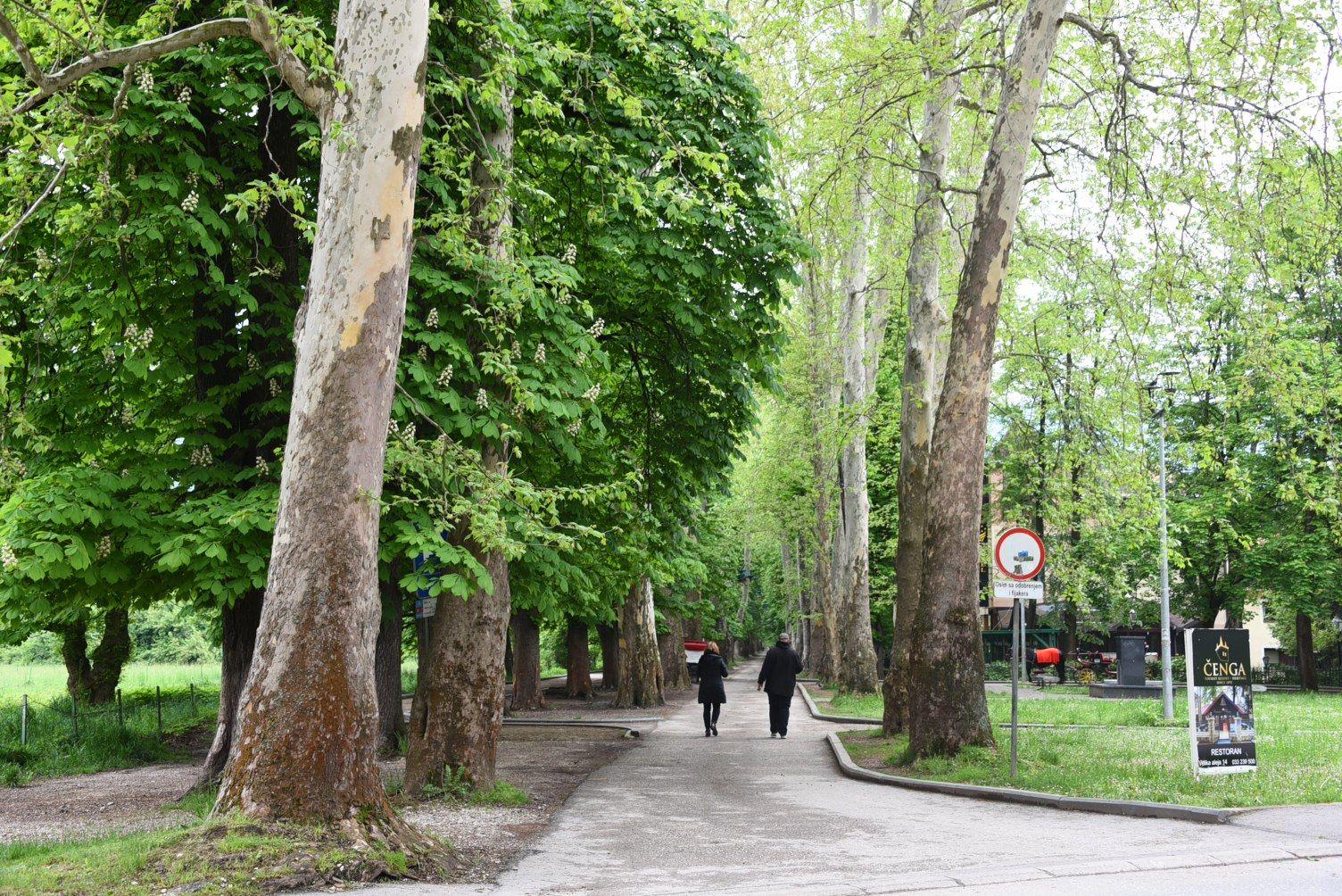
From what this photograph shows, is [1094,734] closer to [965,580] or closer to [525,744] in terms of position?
[965,580]

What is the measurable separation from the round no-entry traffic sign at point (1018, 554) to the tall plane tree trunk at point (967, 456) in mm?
742

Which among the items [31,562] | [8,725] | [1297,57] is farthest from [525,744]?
[1297,57]

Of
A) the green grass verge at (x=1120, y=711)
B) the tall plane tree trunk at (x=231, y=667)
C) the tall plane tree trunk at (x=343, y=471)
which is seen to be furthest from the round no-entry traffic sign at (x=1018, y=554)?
the tall plane tree trunk at (x=231, y=667)

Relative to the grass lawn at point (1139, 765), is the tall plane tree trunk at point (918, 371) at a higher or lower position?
higher

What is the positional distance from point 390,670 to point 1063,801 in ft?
34.2

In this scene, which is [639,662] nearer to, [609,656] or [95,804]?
[609,656]

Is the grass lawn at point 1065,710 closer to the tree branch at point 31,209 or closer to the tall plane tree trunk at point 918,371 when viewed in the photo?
the tall plane tree trunk at point 918,371

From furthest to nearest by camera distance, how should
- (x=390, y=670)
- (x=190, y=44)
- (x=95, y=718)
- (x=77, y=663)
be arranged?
(x=77, y=663) < (x=95, y=718) < (x=390, y=670) < (x=190, y=44)

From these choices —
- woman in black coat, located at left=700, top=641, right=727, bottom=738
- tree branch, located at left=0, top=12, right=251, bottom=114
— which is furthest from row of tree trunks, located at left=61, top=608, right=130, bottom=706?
tree branch, located at left=0, top=12, right=251, bottom=114

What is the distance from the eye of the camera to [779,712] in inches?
837

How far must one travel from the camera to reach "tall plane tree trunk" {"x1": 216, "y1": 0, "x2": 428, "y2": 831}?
7.34 meters

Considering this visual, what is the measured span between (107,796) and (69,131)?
7.96 m

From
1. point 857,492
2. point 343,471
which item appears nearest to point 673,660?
point 857,492

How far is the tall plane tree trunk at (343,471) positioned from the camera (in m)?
7.34
